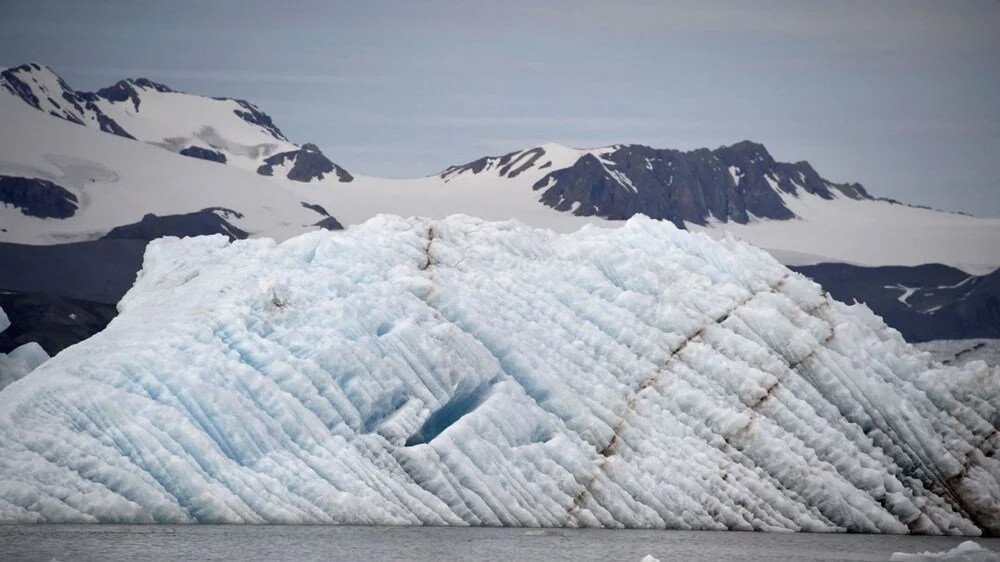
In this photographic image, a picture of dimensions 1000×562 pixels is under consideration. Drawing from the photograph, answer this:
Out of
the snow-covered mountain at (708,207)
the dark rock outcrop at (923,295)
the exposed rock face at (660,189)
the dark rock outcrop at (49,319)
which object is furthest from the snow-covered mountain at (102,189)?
the dark rock outcrop at (923,295)

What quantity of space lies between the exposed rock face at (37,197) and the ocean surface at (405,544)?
107m

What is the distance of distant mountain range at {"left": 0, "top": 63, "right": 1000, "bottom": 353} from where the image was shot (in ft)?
428

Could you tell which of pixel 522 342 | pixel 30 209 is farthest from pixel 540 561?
pixel 30 209

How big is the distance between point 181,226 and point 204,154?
4187cm

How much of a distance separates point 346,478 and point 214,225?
114153 mm

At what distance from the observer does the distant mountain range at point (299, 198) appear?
130 metres

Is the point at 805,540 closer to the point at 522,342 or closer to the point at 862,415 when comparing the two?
the point at 862,415

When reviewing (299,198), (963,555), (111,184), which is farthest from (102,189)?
(963,555)

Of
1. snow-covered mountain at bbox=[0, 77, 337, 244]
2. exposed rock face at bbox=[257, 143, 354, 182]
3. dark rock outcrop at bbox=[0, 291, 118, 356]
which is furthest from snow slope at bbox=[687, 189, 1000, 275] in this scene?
dark rock outcrop at bbox=[0, 291, 118, 356]

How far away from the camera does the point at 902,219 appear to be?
654 ft

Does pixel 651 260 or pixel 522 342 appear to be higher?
pixel 651 260

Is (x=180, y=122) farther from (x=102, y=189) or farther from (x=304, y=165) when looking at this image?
(x=102, y=189)

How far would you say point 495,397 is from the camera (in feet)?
102

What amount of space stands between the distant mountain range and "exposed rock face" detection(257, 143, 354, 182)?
274 mm
